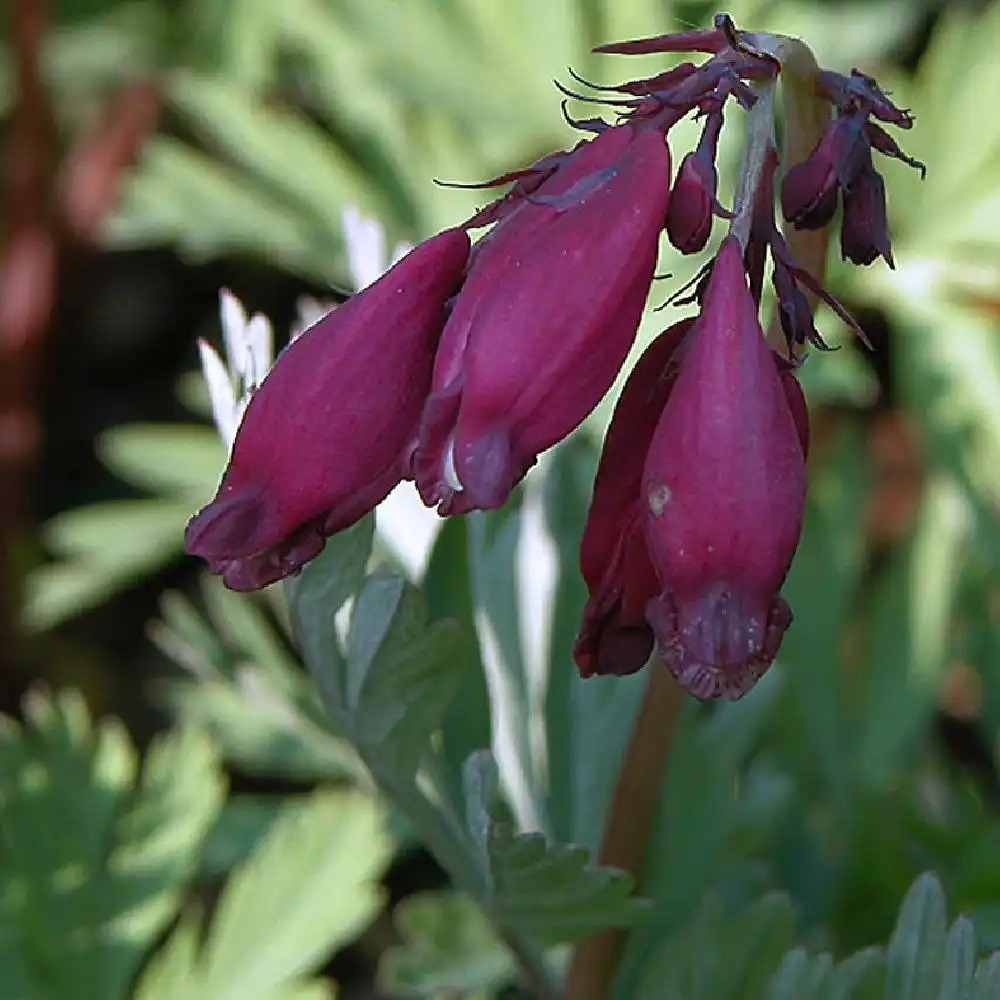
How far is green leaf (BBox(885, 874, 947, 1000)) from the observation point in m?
1.13

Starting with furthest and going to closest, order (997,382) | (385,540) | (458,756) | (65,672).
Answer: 1. (65,672)
2. (997,382)
3. (385,540)
4. (458,756)

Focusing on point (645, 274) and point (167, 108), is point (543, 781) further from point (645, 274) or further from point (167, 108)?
point (167, 108)

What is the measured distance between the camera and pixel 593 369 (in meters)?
0.91

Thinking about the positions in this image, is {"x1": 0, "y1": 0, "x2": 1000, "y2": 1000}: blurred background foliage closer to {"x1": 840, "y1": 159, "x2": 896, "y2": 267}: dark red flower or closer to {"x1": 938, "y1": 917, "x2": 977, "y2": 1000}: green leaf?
{"x1": 938, "y1": 917, "x2": 977, "y2": 1000}: green leaf

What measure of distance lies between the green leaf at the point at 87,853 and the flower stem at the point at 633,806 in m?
0.42

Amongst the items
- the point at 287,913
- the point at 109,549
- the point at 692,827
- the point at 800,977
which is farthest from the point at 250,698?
the point at 800,977

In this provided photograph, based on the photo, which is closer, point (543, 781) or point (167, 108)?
point (543, 781)

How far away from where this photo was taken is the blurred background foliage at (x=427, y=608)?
4.73ft

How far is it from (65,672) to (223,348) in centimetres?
69

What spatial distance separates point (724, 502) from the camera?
858 millimetres

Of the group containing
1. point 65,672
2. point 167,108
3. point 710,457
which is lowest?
point 710,457

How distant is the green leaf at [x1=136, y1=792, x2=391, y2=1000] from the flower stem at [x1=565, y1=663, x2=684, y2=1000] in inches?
11.0

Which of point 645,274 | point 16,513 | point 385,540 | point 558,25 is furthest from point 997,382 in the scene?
point 16,513

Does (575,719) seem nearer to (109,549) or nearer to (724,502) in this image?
(724,502)
